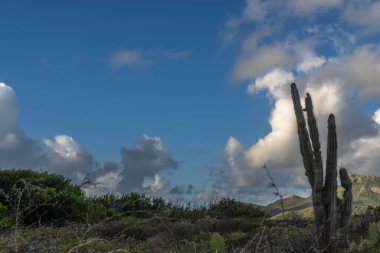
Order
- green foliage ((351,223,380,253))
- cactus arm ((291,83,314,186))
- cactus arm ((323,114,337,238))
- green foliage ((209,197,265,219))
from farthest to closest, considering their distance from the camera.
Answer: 1. green foliage ((209,197,265,219))
2. cactus arm ((291,83,314,186))
3. cactus arm ((323,114,337,238))
4. green foliage ((351,223,380,253))

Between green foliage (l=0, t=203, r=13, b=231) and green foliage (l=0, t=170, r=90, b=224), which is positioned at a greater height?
green foliage (l=0, t=170, r=90, b=224)

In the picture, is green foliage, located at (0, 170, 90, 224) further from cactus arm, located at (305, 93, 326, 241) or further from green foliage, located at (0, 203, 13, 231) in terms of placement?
cactus arm, located at (305, 93, 326, 241)

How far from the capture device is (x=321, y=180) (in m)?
10.1

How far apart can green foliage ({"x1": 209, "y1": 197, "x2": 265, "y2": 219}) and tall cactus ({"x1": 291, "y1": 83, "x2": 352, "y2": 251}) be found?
15.8 m

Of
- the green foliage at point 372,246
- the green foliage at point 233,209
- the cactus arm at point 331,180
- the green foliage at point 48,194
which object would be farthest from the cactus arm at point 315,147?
the green foliage at point 233,209

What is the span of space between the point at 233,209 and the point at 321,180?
17.5 meters

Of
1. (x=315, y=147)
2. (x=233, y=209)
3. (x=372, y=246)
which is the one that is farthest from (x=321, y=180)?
(x=233, y=209)

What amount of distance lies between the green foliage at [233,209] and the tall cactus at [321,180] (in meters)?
15.8

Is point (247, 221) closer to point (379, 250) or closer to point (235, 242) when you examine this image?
point (235, 242)

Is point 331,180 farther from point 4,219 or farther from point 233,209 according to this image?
point 233,209

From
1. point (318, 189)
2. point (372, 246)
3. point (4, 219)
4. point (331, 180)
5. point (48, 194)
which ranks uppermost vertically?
point (48, 194)

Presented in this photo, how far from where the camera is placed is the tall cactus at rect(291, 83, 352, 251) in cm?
1001

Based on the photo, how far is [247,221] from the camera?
62.1 ft

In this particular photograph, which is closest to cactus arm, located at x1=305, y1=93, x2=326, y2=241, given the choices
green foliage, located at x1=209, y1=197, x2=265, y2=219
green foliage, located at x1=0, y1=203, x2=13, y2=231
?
green foliage, located at x1=0, y1=203, x2=13, y2=231
